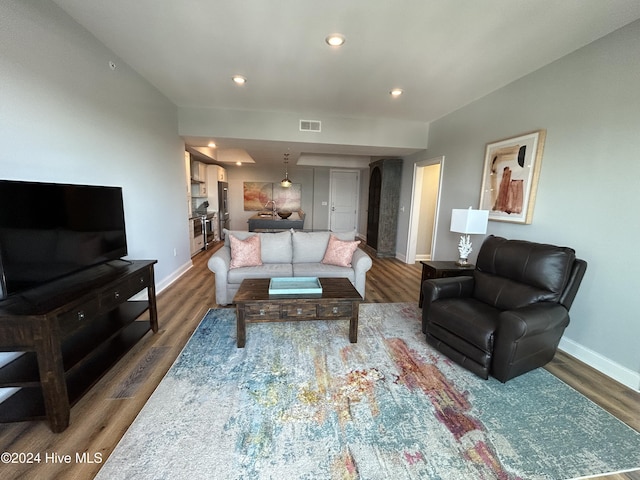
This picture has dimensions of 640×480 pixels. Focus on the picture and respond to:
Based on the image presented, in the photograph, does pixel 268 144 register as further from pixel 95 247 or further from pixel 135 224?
pixel 95 247

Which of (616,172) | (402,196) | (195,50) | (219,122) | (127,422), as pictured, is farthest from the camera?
(402,196)

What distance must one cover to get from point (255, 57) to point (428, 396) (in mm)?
3281

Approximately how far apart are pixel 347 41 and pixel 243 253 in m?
2.43

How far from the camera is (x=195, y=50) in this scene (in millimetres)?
2504

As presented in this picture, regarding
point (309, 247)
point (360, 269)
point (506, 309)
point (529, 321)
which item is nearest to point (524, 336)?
point (529, 321)

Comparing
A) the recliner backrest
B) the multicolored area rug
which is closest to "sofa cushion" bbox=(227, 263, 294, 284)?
the multicolored area rug

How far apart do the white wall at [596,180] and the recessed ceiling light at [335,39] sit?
6.83ft

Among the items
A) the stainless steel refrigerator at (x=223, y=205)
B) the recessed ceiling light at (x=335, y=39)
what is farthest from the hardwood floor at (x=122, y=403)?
the stainless steel refrigerator at (x=223, y=205)

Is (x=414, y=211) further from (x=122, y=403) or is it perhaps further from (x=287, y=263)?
(x=122, y=403)

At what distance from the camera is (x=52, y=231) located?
1.75 meters

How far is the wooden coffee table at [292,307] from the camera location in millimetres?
2299

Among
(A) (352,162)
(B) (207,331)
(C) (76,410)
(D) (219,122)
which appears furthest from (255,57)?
(A) (352,162)

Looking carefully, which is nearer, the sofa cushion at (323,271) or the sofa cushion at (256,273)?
the sofa cushion at (256,273)

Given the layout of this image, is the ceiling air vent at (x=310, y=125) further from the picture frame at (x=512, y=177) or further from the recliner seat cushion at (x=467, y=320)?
the recliner seat cushion at (x=467, y=320)
